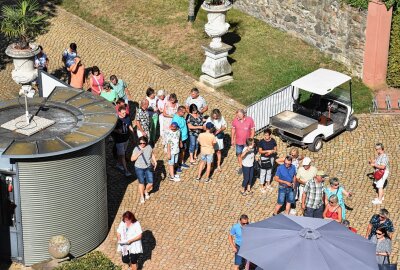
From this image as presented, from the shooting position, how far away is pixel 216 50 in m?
24.6

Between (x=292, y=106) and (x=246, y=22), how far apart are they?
5.54 meters

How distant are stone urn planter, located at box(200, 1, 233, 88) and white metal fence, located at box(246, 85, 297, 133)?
2.34 metres

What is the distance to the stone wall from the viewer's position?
25172mm

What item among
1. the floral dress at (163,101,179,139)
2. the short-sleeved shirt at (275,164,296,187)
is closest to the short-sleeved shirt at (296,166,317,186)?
the short-sleeved shirt at (275,164,296,187)

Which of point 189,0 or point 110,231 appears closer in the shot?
point 110,231

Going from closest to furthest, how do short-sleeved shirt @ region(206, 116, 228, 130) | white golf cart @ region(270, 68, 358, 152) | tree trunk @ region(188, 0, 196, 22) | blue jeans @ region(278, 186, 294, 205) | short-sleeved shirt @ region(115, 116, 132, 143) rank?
1. blue jeans @ region(278, 186, 294, 205)
2. short-sleeved shirt @ region(115, 116, 132, 143)
3. short-sleeved shirt @ region(206, 116, 228, 130)
4. white golf cart @ region(270, 68, 358, 152)
5. tree trunk @ region(188, 0, 196, 22)

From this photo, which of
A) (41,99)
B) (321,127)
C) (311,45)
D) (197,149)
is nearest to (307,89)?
(321,127)

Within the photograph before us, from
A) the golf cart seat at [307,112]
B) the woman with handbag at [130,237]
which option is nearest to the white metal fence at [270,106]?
the golf cart seat at [307,112]

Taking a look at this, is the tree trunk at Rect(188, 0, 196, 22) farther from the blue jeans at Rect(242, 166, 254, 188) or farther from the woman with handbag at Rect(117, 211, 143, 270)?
the woman with handbag at Rect(117, 211, 143, 270)

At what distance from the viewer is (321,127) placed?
22.0 m

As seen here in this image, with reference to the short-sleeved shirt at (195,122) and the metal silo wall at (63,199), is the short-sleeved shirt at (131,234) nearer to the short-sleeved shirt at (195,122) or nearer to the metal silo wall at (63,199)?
the metal silo wall at (63,199)

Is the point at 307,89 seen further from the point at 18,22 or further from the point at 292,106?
the point at 18,22

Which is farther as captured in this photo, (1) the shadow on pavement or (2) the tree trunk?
(2) the tree trunk

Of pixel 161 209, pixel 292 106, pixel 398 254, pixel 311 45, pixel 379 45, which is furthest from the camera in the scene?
pixel 311 45
